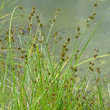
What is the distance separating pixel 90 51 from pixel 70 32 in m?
0.50

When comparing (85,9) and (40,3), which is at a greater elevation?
(40,3)

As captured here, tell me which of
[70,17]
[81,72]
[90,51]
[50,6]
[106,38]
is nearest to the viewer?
[81,72]

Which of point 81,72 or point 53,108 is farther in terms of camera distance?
point 81,72

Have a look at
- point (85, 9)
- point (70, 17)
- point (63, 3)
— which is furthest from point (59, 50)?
point (63, 3)

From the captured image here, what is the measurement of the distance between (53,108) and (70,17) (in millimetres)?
2313

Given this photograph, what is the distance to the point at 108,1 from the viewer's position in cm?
399

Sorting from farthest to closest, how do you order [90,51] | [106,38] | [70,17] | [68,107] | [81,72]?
1. [70,17]
2. [106,38]
3. [90,51]
4. [81,72]
5. [68,107]

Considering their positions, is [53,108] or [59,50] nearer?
[53,108]

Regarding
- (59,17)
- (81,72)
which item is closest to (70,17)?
(59,17)

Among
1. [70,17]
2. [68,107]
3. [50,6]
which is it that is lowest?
[68,107]

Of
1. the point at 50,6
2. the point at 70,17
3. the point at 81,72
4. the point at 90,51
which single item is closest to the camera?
the point at 81,72

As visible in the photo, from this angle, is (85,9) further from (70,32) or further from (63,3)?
(70,32)

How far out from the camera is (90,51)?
273 cm

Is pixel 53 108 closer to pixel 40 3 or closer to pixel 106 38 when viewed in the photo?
pixel 106 38
